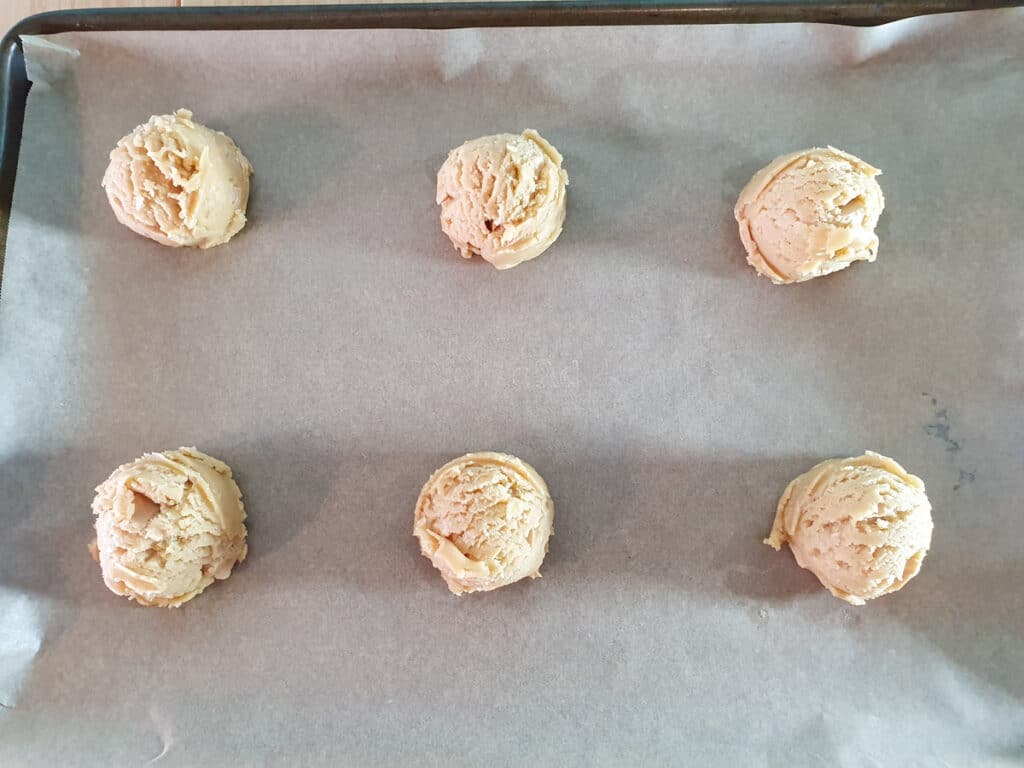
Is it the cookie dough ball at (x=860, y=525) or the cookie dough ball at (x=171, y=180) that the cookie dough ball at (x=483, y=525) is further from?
the cookie dough ball at (x=171, y=180)

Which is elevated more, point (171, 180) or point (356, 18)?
point (356, 18)

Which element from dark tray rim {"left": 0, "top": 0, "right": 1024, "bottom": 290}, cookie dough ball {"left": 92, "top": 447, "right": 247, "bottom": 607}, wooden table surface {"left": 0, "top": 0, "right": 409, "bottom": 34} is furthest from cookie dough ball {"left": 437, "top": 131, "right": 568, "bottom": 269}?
cookie dough ball {"left": 92, "top": 447, "right": 247, "bottom": 607}

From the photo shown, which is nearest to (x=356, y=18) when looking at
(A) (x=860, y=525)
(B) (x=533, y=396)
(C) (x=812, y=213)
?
(B) (x=533, y=396)

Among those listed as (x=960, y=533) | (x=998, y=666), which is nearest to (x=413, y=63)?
(x=960, y=533)

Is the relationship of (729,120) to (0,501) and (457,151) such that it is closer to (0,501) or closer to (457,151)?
(457,151)

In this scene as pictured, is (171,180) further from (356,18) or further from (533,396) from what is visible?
(533,396)

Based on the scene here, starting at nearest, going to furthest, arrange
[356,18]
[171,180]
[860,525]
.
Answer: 1. [860,525]
2. [171,180]
3. [356,18]
